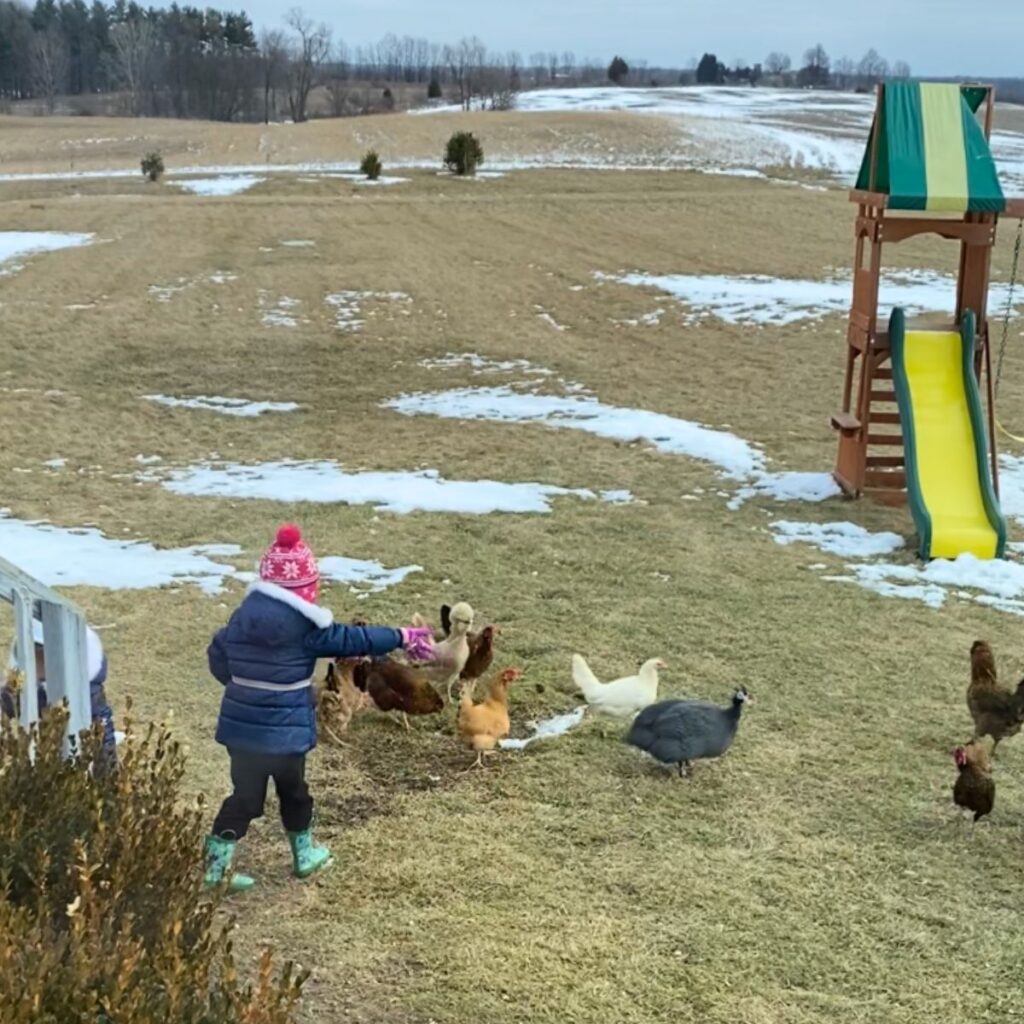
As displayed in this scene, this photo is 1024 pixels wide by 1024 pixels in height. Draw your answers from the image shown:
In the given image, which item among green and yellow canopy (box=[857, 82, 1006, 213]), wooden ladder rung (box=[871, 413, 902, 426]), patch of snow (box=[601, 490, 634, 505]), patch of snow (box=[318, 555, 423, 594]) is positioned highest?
green and yellow canopy (box=[857, 82, 1006, 213])

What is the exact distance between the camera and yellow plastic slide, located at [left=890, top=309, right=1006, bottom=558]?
28.2 ft

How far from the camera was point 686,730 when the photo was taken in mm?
5238

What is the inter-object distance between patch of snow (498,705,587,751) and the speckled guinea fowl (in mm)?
549

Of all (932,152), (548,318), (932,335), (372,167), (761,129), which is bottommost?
(548,318)

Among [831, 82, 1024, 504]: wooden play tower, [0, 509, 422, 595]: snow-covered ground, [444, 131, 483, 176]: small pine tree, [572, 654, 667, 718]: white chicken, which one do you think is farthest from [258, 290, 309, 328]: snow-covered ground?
[444, 131, 483, 176]: small pine tree

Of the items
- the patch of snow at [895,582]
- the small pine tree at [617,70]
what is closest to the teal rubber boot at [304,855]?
the patch of snow at [895,582]

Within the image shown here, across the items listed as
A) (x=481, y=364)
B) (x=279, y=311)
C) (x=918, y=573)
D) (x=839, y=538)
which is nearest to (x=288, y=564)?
(x=918, y=573)

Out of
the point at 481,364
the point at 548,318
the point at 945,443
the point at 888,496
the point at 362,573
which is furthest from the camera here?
the point at 548,318

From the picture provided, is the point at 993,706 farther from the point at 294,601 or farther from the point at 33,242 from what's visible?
the point at 33,242

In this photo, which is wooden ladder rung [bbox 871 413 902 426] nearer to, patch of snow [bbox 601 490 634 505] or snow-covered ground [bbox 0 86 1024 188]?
patch of snow [bbox 601 490 634 505]

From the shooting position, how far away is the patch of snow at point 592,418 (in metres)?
11.3

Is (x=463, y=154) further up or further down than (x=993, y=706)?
further up

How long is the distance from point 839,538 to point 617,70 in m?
132

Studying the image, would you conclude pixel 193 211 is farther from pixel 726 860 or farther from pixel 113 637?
pixel 726 860
